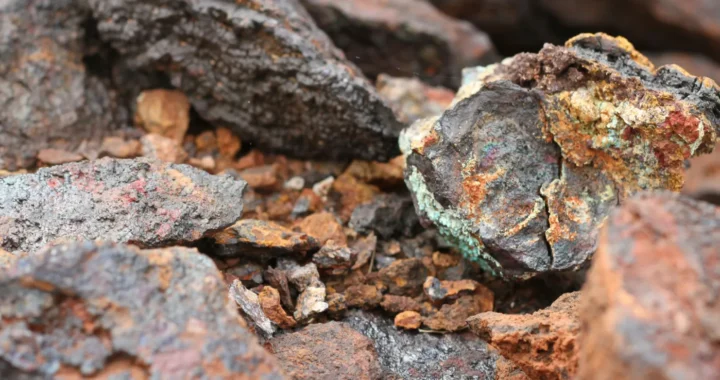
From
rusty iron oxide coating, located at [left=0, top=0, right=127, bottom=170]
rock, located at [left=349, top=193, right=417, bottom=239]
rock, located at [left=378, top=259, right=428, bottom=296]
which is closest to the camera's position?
rock, located at [left=378, top=259, right=428, bottom=296]

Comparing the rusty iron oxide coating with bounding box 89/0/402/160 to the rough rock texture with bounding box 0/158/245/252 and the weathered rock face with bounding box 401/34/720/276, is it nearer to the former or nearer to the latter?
the weathered rock face with bounding box 401/34/720/276

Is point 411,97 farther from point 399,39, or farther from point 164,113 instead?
point 164,113

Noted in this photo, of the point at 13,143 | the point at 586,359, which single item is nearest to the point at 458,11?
the point at 13,143

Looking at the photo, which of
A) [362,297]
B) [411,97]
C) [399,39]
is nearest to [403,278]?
[362,297]

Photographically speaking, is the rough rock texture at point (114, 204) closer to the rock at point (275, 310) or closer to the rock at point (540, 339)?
the rock at point (275, 310)

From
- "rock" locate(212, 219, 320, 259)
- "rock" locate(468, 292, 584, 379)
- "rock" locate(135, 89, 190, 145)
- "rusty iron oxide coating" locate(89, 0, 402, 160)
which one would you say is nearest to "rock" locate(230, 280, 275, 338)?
"rock" locate(212, 219, 320, 259)

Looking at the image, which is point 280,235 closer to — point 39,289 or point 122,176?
point 122,176
